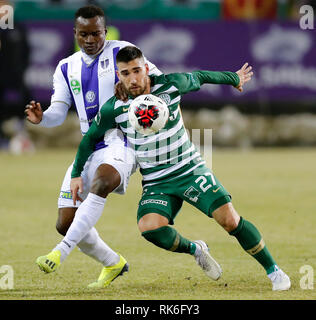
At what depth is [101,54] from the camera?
262 inches

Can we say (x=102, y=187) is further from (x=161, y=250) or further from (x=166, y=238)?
(x=161, y=250)

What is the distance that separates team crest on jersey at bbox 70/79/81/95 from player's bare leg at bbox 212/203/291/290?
1.56 meters

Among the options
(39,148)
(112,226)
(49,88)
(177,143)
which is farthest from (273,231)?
(39,148)

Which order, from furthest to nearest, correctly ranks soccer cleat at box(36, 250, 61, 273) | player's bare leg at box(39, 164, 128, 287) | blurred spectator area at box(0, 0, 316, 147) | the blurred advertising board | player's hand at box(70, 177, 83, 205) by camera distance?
the blurred advertising board, blurred spectator area at box(0, 0, 316, 147), player's hand at box(70, 177, 83, 205), player's bare leg at box(39, 164, 128, 287), soccer cleat at box(36, 250, 61, 273)

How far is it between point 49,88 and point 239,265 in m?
13.5

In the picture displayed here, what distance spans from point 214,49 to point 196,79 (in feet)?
46.8

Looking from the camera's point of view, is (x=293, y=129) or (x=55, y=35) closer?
(x=55, y=35)

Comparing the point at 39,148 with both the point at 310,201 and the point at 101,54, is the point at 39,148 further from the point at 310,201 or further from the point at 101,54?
the point at 101,54

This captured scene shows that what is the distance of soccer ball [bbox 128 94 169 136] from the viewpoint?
5.87 meters

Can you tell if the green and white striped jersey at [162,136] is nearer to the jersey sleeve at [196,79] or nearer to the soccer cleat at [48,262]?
the jersey sleeve at [196,79]

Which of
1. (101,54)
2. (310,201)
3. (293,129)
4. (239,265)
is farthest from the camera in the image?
(293,129)

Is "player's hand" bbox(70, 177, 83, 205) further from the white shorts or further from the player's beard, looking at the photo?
the player's beard

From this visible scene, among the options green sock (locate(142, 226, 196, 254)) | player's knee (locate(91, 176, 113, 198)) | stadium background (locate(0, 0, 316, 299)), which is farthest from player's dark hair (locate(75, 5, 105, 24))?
stadium background (locate(0, 0, 316, 299))

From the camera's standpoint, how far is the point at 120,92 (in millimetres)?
6145
